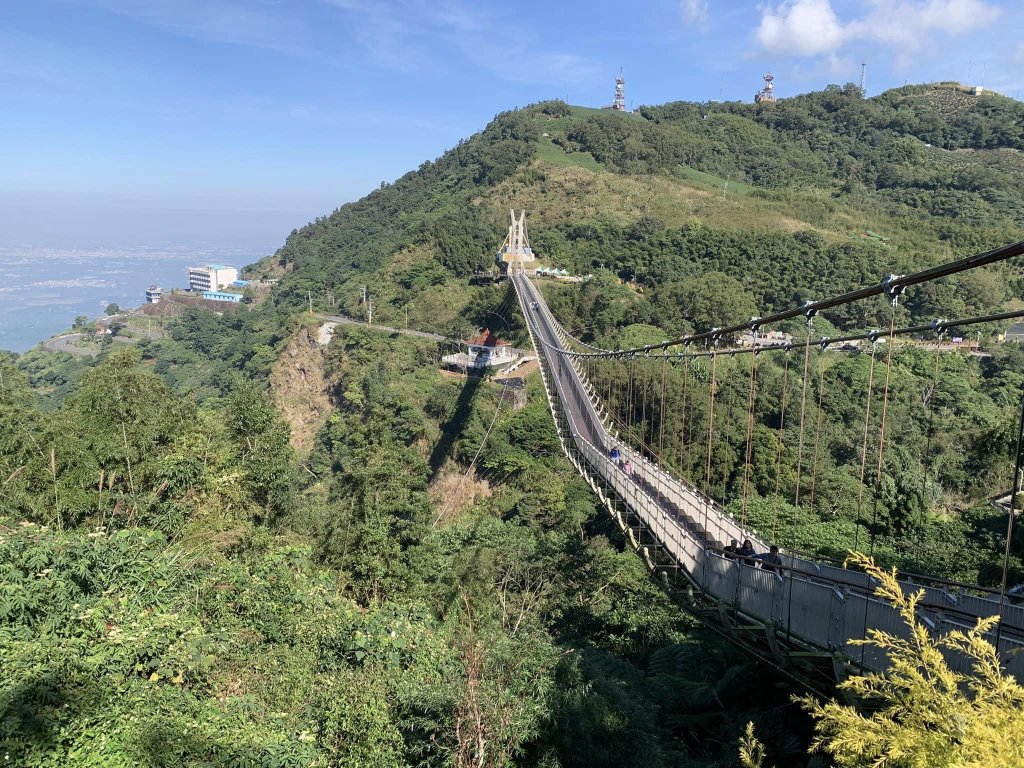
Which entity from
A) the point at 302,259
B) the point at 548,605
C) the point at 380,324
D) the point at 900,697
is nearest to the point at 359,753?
the point at 900,697

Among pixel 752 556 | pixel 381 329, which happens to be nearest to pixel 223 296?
pixel 381 329

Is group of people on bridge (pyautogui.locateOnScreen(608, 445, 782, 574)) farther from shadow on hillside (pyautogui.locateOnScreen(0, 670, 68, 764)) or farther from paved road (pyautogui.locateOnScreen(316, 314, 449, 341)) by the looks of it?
paved road (pyautogui.locateOnScreen(316, 314, 449, 341))

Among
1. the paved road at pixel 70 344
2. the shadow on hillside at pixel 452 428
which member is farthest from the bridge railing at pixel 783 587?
the paved road at pixel 70 344

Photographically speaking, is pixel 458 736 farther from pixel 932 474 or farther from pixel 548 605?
pixel 932 474

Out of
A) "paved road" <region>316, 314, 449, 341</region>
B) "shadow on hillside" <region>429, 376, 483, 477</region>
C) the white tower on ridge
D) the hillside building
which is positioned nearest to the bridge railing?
"shadow on hillside" <region>429, 376, 483, 477</region>

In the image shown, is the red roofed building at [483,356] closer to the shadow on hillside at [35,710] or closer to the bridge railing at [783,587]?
the bridge railing at [783,587]

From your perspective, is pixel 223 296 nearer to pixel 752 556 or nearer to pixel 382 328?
pixel 382 328
